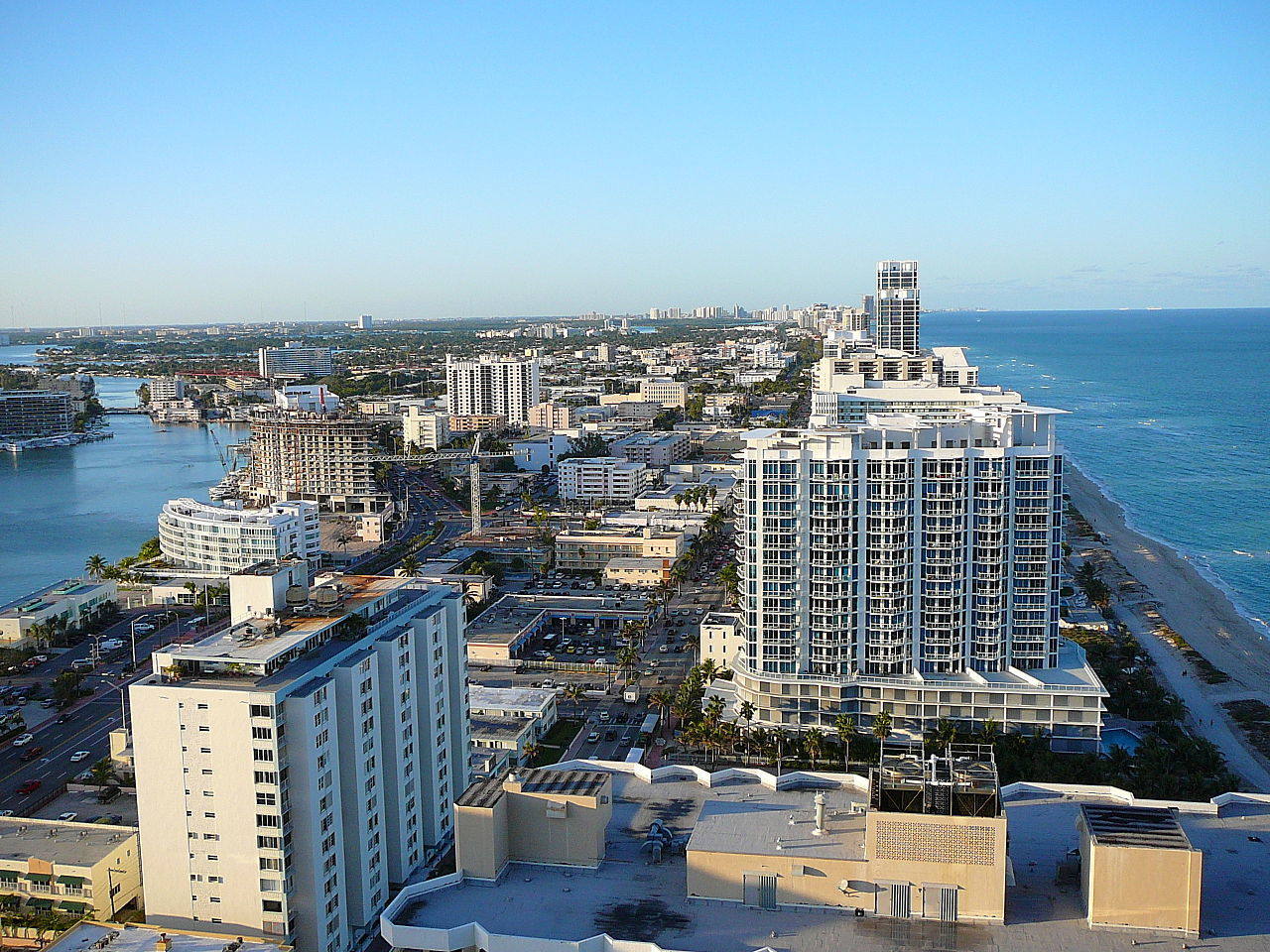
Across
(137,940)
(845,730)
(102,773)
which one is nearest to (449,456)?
(102,773)

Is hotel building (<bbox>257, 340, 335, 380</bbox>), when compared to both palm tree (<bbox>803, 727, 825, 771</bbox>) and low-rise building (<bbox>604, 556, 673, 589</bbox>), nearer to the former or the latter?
low-rise building (<bbox>604, 556, 673, 589</bbox>)

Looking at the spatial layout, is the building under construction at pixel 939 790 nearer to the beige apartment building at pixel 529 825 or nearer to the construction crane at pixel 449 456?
the beige apartment building at pixel 529 825

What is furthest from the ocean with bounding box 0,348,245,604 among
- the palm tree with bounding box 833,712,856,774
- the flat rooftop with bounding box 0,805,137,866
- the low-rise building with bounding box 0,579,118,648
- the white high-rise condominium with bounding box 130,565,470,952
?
the palm tree with bounding box 833,712,856,774

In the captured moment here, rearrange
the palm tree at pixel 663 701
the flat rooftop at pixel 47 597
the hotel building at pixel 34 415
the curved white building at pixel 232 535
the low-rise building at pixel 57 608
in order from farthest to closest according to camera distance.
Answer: the hotel building at pixel 34 415 → the curved white building at pixel 232 535 → the flat rooftop at pixel 47 597 → the low-rise building at pixel 57 608 → the palm tree at pixel 663 701

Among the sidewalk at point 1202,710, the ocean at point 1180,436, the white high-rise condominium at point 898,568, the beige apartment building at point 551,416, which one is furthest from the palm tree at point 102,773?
the beige apartment building at point 551,416

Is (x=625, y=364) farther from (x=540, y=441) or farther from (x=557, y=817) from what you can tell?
(x=557, y=817)

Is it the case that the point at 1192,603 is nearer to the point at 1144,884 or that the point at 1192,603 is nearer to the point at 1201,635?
the point at 1201,635
